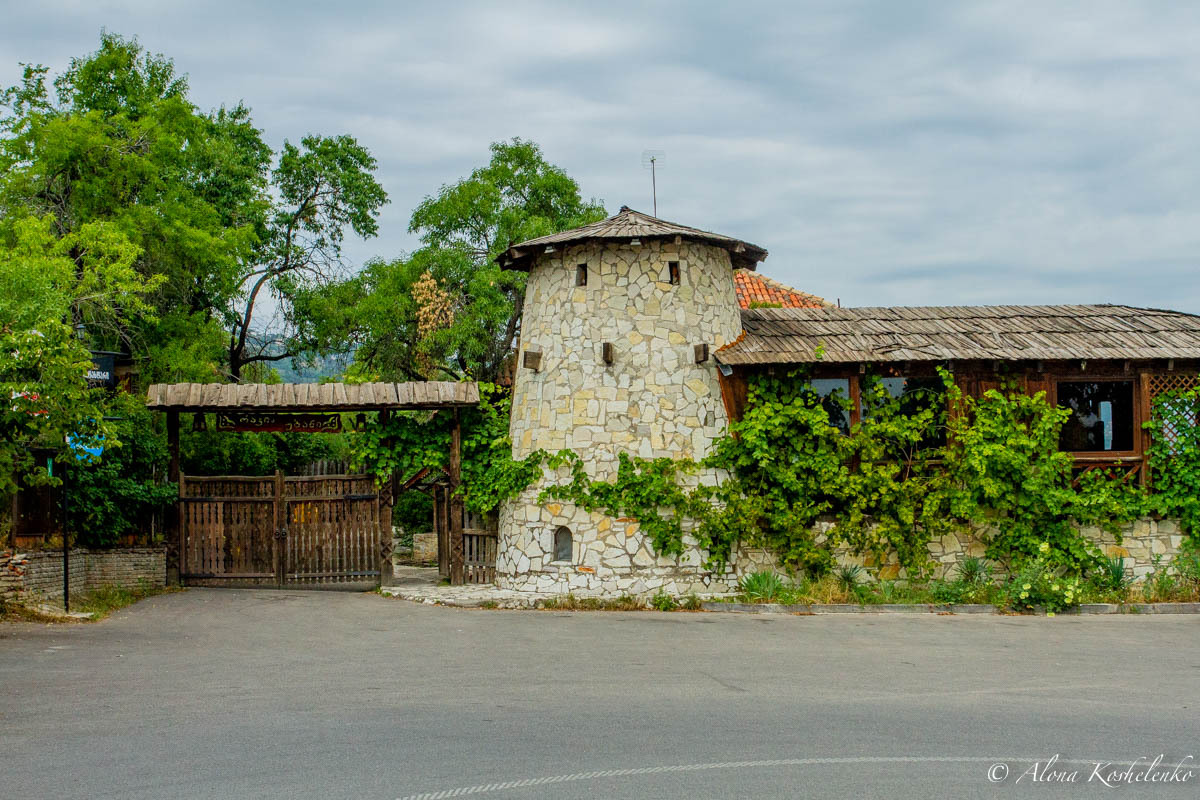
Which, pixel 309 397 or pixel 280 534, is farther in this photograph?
pixel 280 534

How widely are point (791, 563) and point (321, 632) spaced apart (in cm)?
751

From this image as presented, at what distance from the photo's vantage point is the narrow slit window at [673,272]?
58.4 feet

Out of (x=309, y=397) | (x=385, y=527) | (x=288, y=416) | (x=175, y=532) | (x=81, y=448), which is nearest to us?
(x=81, y=448)

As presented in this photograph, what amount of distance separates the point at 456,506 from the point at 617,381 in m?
3.67

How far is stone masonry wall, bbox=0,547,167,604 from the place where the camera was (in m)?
14.7

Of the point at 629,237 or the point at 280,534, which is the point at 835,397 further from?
the point at 280,534

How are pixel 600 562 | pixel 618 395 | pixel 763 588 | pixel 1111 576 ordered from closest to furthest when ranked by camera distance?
pixel 763 588, pixel 1111 576, pixel 600 562, pixel 618 395

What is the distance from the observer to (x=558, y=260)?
1817 cm

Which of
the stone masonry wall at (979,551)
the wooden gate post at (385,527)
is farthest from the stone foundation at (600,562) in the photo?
the wooden gate post at (385,527)

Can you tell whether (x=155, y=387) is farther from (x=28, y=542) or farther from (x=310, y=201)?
(x=310, y=201)

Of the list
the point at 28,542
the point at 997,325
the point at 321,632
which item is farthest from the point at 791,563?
the point at 28,542

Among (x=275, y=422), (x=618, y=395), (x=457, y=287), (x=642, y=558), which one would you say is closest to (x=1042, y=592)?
(x=642, y=558)

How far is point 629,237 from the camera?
1734cm

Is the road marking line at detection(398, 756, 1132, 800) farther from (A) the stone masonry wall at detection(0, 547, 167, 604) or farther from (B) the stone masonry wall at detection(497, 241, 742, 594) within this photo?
(A) the stone masonry wall at detection(0, 547, 167, 604)
